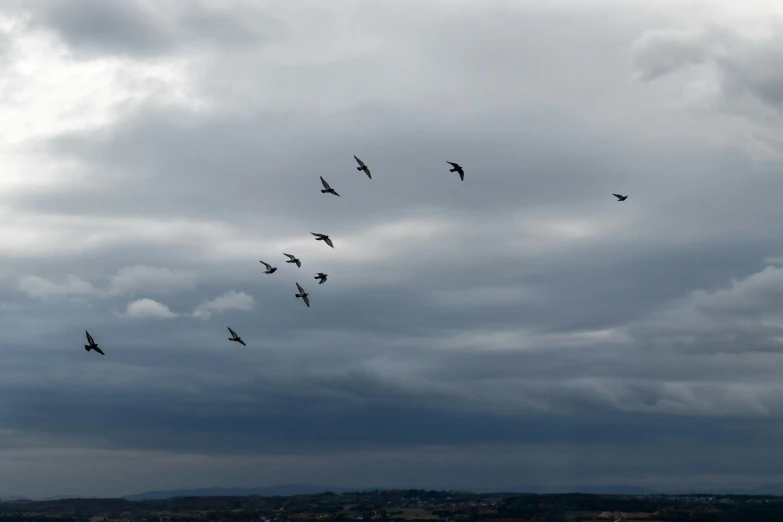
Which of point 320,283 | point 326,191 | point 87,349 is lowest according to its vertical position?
point 87,349

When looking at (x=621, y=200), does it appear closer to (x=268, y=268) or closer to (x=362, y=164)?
(x=362, y=164)

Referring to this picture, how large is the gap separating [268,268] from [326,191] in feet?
48.7

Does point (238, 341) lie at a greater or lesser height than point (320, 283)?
lesser

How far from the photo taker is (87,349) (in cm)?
10012

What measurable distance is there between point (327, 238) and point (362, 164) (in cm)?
1061

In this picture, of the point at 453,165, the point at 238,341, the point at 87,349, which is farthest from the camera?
the point at 238,341

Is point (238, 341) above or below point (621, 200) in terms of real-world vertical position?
below

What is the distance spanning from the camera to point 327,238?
4719 inches

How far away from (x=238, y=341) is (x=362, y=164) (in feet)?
94.7

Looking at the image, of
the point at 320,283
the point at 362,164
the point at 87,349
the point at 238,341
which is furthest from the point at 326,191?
the point at 87,349

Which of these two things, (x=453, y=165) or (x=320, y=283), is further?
(x=320, y=283)

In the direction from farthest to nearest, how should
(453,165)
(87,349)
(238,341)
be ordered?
(238,341) < (453,165) < (87,349)

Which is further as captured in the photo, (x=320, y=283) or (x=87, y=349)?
(x=320, y=283)

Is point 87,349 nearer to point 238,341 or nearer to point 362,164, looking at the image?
point 238,341
